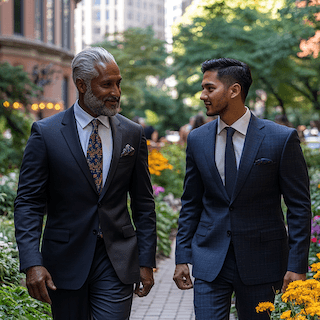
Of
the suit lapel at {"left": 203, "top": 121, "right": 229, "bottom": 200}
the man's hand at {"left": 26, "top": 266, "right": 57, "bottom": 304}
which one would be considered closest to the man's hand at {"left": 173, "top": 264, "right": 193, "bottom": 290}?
the suit lapel at {"left": 203, "top": 121, "right": 229, "bottom": 200}

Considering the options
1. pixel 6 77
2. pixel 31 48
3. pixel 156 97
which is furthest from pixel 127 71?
pixel 6 77

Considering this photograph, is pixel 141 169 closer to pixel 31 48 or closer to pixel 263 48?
pixel 263 48

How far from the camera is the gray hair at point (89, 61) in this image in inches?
115

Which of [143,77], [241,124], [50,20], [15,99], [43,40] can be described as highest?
[50,20]

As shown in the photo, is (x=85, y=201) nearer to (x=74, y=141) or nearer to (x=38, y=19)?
(x=74, y=141)

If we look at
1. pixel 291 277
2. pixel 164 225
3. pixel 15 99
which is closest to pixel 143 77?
pixel 15 99

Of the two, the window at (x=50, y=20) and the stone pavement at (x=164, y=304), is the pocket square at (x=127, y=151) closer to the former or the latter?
the stone pavement at (x=164, y=304)

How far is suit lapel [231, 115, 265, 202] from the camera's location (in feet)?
9.75

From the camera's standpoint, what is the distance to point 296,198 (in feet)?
9.75

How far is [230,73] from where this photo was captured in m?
3.07

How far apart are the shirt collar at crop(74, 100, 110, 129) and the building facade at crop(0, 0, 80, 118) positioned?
26.9m

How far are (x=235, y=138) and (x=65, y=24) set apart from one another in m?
42.9

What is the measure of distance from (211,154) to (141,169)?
42cm

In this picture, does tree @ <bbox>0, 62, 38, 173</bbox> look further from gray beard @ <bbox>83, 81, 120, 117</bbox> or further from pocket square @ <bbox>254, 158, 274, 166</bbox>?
pocket square @ <bbox>254, 158, 274, 166</bbox>
